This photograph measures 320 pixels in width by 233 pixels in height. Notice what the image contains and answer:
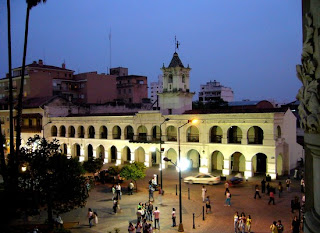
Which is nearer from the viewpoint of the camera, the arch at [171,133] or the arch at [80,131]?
the arch at [171,133]

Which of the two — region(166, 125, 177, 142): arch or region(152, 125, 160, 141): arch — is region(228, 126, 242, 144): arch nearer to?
region(166, 125, 177, 142): arch

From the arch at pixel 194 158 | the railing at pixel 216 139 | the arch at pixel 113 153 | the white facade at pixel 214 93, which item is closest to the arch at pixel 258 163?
the railing at pixel 216 139

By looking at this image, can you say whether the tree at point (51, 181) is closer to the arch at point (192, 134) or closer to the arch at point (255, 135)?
the arch at point (192, 134)

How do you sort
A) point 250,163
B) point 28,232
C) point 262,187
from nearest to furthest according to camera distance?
1. point 28,232
2. point 262,187
3. point 250,163

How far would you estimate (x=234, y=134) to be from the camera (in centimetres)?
3969

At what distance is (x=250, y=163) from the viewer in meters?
35.4

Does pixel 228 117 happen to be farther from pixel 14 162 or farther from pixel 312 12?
pixel 312 12

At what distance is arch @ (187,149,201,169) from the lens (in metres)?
42.8

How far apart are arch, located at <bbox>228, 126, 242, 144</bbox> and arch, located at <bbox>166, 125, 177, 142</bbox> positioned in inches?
260

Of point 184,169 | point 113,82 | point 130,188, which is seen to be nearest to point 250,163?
point 184,169

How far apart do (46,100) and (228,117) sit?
103ft

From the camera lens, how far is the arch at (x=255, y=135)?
3769 centimetres

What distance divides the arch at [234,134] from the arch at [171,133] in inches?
260

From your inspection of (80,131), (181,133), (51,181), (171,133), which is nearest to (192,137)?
(181,133)
